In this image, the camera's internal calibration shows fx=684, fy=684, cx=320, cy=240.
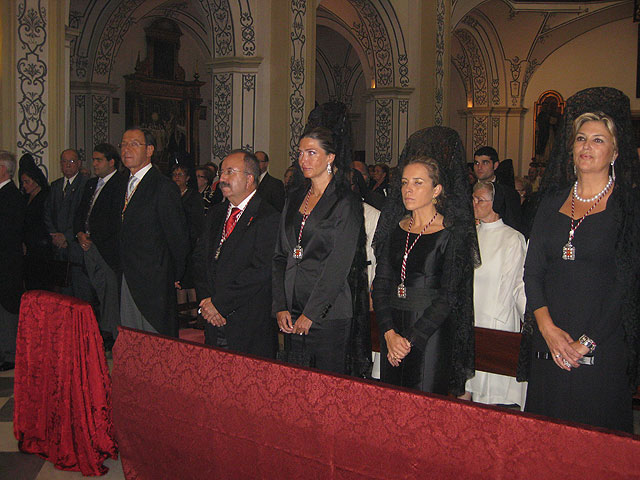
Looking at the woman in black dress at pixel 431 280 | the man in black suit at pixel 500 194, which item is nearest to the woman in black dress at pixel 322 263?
the woman in black dress at pixel 431 280

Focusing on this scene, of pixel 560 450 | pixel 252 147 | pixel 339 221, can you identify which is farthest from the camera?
pixel 252 147

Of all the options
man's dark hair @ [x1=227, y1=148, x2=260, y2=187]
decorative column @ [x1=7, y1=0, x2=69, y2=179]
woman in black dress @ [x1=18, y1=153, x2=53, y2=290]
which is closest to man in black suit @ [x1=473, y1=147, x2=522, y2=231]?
man's dark hair @ [x1=227, y1=148, x2=260, y2=187]

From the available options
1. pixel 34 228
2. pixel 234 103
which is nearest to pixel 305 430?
pixel 34 228

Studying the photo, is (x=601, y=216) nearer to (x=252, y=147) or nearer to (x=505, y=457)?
(x=505, y=457)

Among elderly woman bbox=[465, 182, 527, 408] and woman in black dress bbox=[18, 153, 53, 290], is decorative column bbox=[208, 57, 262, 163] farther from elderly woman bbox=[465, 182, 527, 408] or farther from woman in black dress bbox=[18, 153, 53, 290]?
elderly woman bbox=[465, 182, 527, 408]

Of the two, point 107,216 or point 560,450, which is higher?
point 107,216

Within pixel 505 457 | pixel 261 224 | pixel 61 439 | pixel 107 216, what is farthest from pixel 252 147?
pixel 505 457

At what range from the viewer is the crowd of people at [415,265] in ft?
9.33

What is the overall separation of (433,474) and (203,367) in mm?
1086

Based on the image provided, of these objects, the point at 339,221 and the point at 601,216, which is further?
the point at 339,221

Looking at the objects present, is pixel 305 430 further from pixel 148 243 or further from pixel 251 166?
pixel 148 243

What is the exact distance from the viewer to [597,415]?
2811 mm

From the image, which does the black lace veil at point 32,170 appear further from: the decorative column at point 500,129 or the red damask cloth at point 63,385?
the decorative column at point 500,129

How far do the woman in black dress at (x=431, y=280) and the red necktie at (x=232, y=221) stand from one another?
39.4 inches
